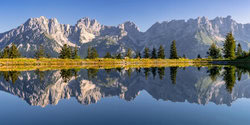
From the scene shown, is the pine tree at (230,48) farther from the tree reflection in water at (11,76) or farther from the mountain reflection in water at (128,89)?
the tree reflection in water at (11,76)

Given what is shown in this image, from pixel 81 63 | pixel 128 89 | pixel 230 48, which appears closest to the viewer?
pixel 128 89

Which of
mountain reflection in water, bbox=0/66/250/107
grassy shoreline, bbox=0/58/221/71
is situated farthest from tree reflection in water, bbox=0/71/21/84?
grassy shoreline, bbox=0/58/221/71

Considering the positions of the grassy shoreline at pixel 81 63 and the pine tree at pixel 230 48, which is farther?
the pine tree at pixel 230 48

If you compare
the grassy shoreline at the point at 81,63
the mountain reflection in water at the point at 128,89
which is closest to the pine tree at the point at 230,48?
the grassy shoreline at the point at 81,63

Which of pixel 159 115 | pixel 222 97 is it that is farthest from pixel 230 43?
pixel 159 115

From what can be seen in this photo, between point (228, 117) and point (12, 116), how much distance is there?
14.8 metres

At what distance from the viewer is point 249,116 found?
14445 mm

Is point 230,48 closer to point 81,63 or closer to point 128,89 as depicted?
point 81,63

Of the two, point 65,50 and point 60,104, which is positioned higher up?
point 65,50

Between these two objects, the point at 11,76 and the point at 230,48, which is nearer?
the point at 11,76

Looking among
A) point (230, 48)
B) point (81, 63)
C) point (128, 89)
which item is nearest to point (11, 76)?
point (128, 89)

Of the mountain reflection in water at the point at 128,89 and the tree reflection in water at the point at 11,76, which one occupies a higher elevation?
the tree reflection in water at the point at 11,76

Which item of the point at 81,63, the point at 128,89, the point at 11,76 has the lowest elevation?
the point at 128,89

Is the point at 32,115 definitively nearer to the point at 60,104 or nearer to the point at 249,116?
the point at 60,104
